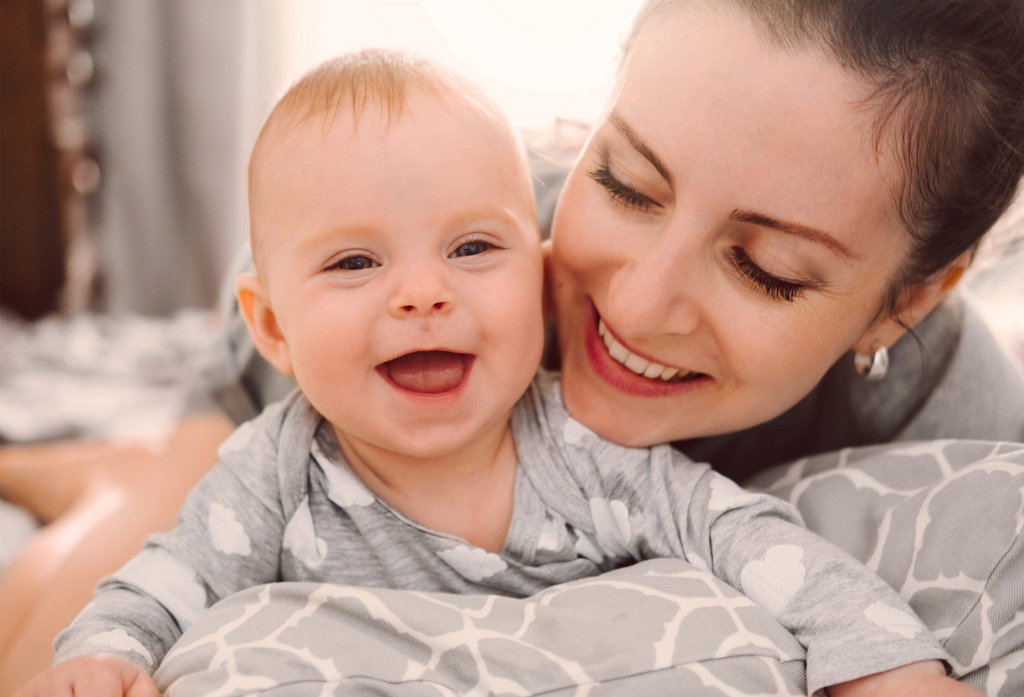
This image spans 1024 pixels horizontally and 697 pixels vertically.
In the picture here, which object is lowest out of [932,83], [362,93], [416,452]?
[416,452]

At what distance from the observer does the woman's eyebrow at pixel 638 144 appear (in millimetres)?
1039

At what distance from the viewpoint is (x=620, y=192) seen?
1.12 m

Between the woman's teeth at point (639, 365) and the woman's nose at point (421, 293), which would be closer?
the woman's nose at point (421, 293)

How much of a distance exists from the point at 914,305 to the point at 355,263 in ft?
2.84

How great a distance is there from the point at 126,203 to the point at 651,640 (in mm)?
3114

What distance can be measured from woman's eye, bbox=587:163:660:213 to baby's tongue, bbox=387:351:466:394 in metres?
0.32

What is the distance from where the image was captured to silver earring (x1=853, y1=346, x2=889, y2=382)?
1322 mm

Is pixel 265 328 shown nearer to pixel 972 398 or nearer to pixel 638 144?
pixel 638 144

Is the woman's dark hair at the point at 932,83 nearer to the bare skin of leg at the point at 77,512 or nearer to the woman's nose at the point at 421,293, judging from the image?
the woman's nose at the point at 421,293

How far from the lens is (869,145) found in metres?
0.99

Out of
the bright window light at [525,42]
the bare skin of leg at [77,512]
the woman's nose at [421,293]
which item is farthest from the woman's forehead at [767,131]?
the bright window light at [525,42]

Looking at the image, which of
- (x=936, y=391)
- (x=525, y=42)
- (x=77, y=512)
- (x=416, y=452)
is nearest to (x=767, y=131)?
(x=416, y=452)

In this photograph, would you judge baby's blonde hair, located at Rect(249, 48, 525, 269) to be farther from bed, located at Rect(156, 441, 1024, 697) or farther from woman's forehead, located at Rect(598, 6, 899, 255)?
bed, located at Rect(156, 441, 1024, 697)

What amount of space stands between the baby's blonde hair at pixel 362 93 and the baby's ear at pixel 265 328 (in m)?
0.04
